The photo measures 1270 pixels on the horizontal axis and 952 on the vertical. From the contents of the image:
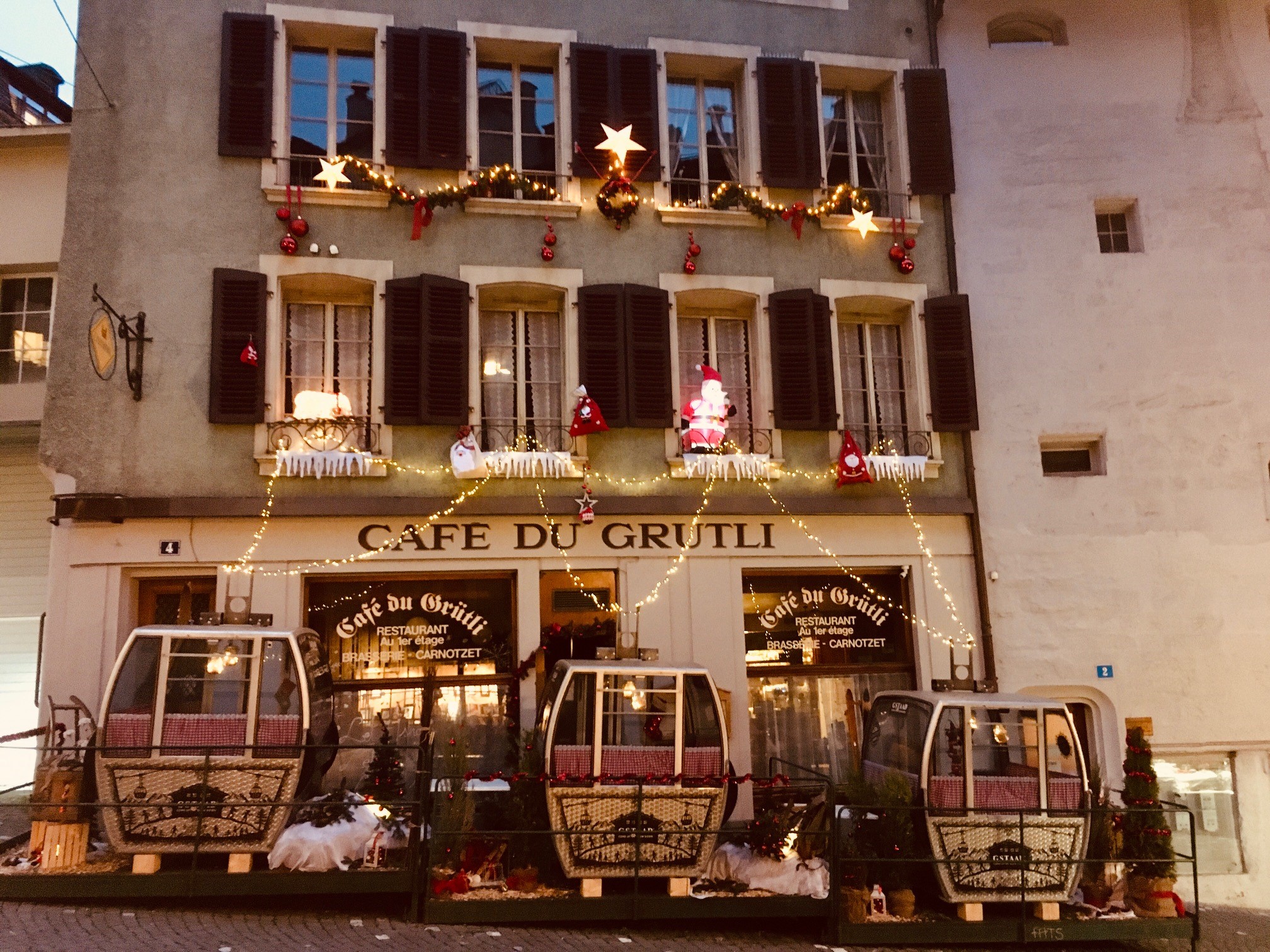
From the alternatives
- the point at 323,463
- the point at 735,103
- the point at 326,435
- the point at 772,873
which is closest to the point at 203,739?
the point at 323,463

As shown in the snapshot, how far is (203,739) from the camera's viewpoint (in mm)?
9289

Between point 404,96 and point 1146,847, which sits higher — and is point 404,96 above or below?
above

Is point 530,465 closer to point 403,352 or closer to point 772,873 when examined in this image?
point 403,352

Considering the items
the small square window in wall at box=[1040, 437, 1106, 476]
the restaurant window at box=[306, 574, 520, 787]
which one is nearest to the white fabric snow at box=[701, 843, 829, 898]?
the restaurant window at box=[306, 574, 520, 787]

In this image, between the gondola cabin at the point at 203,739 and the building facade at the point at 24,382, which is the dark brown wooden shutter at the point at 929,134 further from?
the building facade at the point at 24,382

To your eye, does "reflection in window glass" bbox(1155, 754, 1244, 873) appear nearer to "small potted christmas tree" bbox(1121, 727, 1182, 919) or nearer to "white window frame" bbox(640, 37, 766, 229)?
"small potted christmas tree" bbox(1121, 727, 1182, 919)

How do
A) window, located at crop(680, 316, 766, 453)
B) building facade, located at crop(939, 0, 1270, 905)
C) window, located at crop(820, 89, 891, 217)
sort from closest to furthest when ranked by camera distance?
building facade, located at crop(939, 0, 1270, 905), window, located at crop(680, 316, 766, 453), window, located at crop(820, 89, 891, 217)

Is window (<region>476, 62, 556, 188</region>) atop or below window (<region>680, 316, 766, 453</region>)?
atop

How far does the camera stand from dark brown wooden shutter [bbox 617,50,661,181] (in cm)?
1347

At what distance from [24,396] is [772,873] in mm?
11455

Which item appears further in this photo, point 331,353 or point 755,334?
point 755,334

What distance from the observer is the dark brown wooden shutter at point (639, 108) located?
530 inches

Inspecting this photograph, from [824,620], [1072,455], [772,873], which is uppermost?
[1072,455]

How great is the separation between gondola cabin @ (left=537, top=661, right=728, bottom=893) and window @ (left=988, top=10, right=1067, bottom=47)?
11146mm
